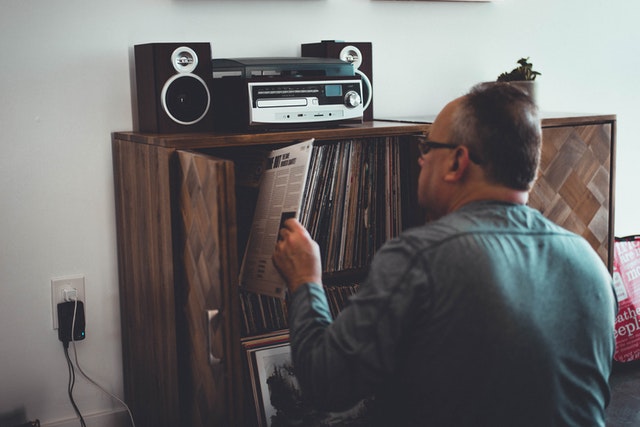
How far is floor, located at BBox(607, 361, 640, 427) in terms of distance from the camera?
7.02 ft

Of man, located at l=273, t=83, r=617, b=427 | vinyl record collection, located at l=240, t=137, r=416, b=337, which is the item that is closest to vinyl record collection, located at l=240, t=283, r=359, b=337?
vinyl record collection, located at l=240, t=137, r=416, b=337

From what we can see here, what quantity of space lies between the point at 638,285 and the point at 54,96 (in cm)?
204

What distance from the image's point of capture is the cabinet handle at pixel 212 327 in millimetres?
1464

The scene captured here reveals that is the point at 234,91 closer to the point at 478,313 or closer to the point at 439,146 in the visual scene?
the point at 439,146

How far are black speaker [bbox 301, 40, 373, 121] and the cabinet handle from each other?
2.88 feet

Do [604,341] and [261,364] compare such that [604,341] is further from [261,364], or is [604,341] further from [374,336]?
[261,364]

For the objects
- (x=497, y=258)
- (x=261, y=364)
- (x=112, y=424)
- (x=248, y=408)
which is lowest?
(x=112, y=424)

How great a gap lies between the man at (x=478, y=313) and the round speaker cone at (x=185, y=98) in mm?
753

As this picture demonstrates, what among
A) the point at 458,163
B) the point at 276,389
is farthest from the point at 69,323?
the point at 458,163

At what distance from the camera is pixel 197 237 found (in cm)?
154

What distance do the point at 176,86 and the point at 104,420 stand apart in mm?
968

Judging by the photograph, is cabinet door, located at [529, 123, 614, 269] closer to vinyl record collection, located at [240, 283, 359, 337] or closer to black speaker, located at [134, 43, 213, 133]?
vinyl record collection, located at [240, 283, 359, 337]

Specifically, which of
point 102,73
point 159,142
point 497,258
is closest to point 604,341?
point 497,258

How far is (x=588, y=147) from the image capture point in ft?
6.91
